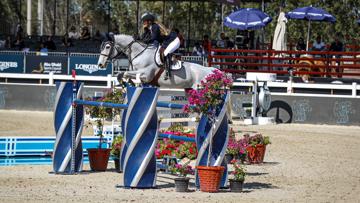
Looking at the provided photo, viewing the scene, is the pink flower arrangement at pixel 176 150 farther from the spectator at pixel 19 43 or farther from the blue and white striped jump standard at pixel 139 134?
the spectator at pixel 19 43

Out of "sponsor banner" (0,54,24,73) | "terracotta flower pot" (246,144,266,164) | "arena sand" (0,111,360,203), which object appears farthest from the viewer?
"sponsor banner" (0,54,24,73)

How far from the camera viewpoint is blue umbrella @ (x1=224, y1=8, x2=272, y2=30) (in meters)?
31.4

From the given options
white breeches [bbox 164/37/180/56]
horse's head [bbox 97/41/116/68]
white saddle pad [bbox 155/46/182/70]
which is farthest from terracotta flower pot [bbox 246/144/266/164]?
horse's head [bbox 97/41/116/68]

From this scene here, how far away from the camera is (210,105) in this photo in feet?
40.2

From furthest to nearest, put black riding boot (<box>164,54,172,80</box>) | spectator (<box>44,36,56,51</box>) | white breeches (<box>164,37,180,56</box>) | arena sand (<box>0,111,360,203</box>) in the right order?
spectator (<box>44,36,56,51</box>) → black riding boot (<box>164,54,172,80</box>) → white breeches (<box>164,37,180,56</box>) → arena sand (<box>0,111,360,203</box>)

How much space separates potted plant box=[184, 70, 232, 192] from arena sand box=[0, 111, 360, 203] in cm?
21

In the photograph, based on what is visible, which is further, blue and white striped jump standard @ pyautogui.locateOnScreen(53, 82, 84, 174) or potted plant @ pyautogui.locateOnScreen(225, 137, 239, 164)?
potted plant @ pyautogui.locateOnScreen(225, 137, 239, 164)

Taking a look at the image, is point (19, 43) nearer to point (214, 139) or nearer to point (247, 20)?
point (247, 20)

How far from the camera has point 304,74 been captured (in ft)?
97.3

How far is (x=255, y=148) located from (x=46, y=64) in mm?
16837

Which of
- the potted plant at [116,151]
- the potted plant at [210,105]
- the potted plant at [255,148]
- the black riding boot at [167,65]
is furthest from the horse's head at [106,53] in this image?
the potted plant at [210,105]

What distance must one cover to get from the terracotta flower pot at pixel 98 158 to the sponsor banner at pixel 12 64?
680 inches

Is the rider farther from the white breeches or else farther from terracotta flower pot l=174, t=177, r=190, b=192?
terracotta flower pot l=174, t=177, r=190, b=192

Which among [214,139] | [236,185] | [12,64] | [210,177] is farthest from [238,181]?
[12,64]
